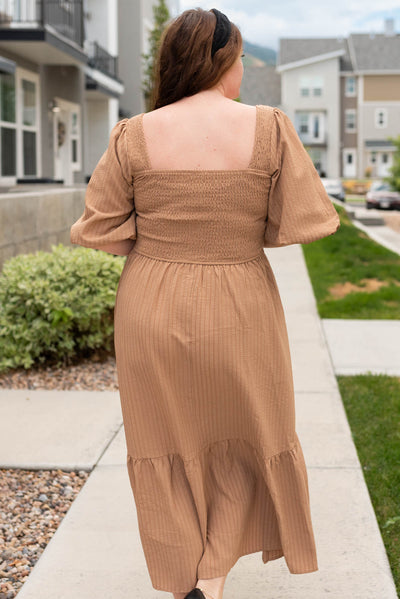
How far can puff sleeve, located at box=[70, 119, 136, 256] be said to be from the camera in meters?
2.40

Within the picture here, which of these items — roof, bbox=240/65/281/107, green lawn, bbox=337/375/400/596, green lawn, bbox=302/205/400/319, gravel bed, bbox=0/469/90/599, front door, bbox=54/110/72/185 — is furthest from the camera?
roof, bbox=240/65/281/107

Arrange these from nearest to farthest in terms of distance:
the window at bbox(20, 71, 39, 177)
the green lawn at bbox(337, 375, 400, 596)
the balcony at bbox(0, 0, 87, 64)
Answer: the green lawn at bbox(337, 375, 400, 596), the balcony at bbox(0, 0, 87, 64), the window at bbox(20, 71, 39, 177)

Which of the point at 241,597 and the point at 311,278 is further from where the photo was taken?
the point at 311,278

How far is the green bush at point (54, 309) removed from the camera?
610 cm

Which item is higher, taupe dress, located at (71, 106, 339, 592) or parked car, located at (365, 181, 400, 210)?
parked car, located at (365, 181, 400, 210)

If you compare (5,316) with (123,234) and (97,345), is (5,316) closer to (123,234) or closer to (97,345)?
(97,345)

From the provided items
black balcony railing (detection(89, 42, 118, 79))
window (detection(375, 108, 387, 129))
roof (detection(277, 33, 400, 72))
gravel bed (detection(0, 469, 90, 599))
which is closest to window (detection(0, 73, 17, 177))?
black balcony railing (detection(89, 42, 118, 79))

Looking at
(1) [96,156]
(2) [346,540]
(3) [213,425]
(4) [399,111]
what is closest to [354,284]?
(2) [346,540]

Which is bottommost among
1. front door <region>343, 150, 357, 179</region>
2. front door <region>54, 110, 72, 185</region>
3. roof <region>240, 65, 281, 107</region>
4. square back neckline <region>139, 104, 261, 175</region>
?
square back neckline <region>139, 104, 261, 175</region>

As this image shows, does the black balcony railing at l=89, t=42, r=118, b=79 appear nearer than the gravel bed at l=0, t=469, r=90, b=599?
No

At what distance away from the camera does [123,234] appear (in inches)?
97.3

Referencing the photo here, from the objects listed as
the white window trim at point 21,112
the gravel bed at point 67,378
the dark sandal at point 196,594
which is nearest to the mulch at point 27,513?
the dark sandal at point 196,594

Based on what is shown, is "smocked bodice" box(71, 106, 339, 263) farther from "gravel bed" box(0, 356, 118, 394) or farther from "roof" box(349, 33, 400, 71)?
"roof" box(349, 33, 400, 71)

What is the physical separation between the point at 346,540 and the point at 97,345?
344 cm
